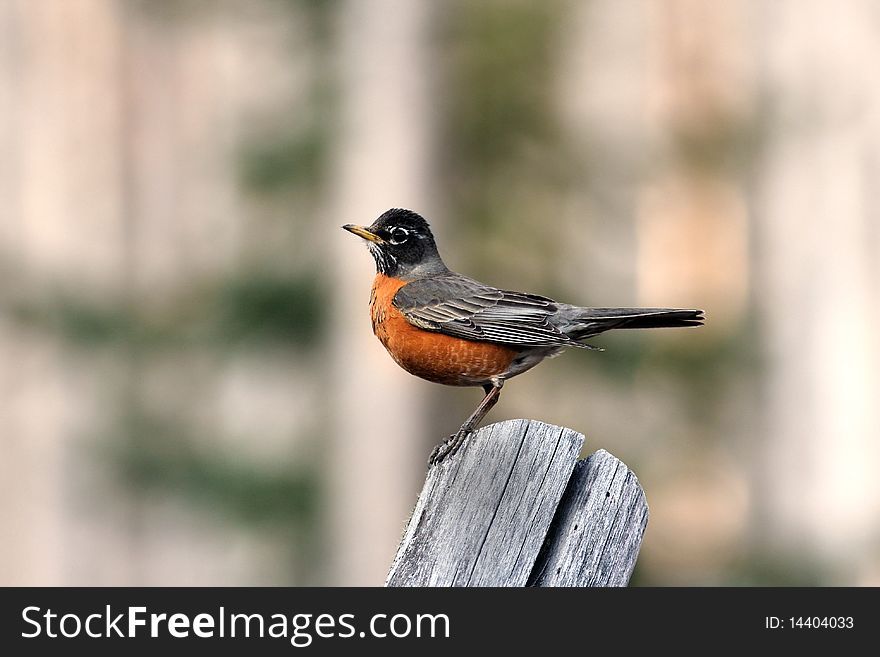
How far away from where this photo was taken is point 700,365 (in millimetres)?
12328

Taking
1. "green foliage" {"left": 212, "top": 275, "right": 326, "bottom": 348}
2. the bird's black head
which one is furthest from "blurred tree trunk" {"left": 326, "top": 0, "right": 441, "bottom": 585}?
the bird's black head

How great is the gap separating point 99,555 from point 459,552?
15233 mm

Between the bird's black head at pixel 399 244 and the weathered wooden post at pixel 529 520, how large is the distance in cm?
168

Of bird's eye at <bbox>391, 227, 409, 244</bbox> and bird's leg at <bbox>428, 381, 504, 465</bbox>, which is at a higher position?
bird's eye at <bbox>391, 227, 409, 244</bbox>

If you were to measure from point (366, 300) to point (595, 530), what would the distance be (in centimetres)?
729

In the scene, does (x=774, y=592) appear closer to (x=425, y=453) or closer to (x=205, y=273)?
(x=425, y=453)

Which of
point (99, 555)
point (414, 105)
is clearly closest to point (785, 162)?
point (414, 105)

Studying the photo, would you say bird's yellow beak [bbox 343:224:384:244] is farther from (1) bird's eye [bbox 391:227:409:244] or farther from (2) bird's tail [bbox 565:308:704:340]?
(2) bird's tail [bbox 565:308:704:340]

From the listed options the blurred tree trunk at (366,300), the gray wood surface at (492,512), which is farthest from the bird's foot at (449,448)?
the blurred tree trunk at (366,300)

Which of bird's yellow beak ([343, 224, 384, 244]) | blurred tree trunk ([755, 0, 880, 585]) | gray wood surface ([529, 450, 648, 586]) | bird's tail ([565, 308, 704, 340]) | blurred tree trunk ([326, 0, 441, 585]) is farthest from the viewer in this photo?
blurred tree trunk ([755, 0, 880, 585])

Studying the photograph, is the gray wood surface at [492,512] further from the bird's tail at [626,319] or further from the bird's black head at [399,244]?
the bird's black head at [399,244]

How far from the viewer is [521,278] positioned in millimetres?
12078

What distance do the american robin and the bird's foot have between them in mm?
33

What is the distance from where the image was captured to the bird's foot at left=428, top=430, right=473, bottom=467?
11.5 ft
